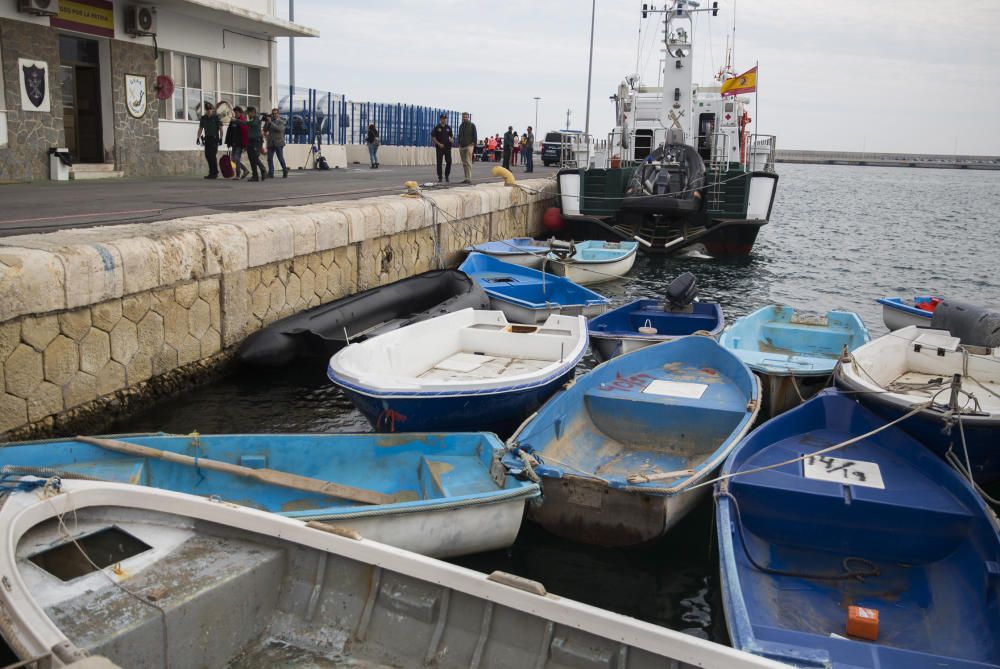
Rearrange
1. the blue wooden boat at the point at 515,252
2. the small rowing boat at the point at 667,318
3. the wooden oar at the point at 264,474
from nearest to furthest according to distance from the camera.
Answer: the wooden oar at the point at 264,474 < the small rowing boat at the point at 667,318 < the blue wooden boat at the point at 515,252

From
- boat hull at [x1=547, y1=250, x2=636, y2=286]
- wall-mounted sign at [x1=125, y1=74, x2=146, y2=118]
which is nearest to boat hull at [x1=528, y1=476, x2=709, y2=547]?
boat hull at [x1=547, y1=250, x2=636, y2=286]

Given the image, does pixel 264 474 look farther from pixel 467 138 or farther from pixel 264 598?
pixel 467 138

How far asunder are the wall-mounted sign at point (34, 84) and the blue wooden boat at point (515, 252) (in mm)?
8529

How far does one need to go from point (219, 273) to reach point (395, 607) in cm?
630

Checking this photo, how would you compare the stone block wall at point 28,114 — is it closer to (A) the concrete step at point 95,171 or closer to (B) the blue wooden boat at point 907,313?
(A) the concrete step at point 95,171

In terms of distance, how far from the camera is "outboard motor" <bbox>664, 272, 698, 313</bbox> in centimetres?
1075

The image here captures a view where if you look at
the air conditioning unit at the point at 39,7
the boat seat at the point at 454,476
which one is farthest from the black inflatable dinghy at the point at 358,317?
the air conditioning unit at the point at 39,7

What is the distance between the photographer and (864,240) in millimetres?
30297

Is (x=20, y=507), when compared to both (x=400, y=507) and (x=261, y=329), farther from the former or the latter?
(x=261, y=329)

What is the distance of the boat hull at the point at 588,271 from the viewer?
1630 centimetres

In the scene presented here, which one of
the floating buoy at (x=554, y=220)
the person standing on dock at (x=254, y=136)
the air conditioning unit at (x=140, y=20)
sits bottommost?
the floating buoy at (x=554, y=220)

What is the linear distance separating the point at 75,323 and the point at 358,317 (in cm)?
378

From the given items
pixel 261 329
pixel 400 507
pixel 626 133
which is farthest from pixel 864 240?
pixel 400 507

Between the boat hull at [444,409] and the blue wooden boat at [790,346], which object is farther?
the blue wooden boat at [790,346]
